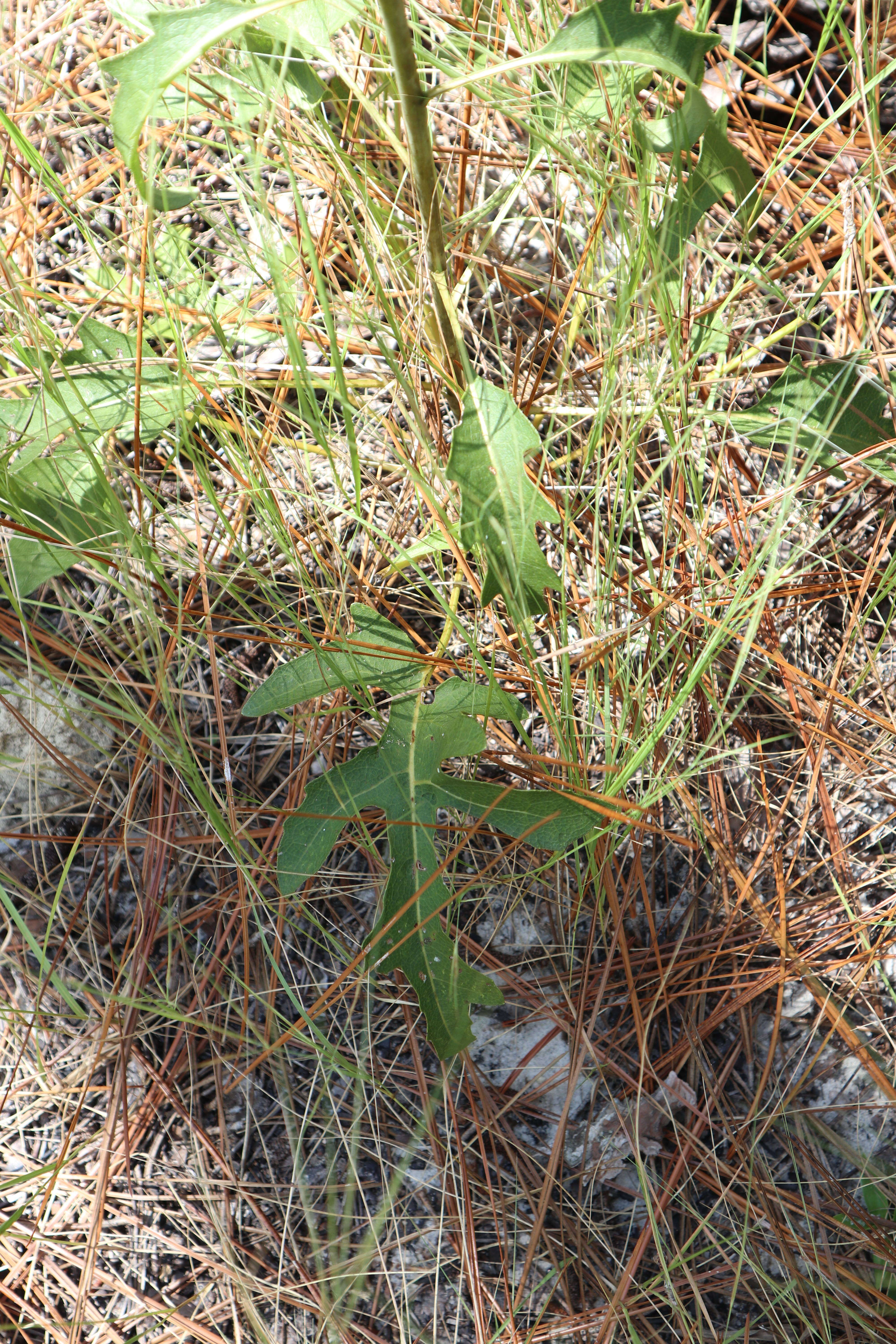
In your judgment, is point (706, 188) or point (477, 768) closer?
point (706, 188)

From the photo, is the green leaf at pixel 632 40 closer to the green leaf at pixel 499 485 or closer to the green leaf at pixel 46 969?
the green leaf at pixel 499 485

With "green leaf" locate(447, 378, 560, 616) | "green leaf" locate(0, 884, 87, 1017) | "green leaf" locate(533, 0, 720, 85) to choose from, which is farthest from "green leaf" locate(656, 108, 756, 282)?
"green leaf" locate(0, 884, 87, 1017)

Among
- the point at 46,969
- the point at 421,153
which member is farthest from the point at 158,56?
the point at 46,969

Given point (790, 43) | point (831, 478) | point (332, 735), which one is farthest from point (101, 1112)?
point (790, 43)

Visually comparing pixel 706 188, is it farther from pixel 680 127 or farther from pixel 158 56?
pixel 158 56

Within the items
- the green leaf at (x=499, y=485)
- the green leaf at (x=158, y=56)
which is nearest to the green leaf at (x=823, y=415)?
the green leaf at (x=499, y=485)
